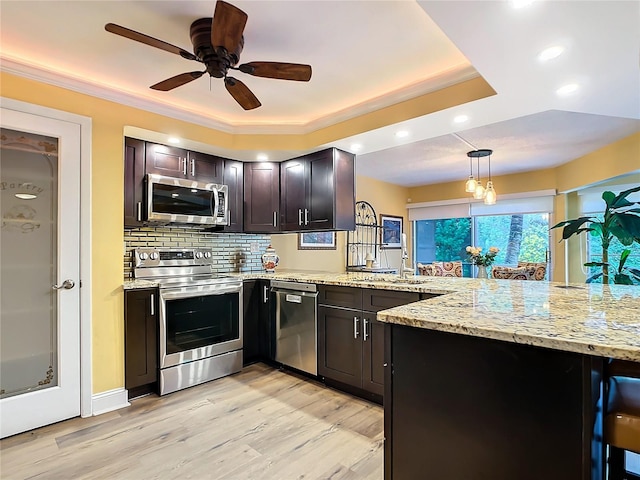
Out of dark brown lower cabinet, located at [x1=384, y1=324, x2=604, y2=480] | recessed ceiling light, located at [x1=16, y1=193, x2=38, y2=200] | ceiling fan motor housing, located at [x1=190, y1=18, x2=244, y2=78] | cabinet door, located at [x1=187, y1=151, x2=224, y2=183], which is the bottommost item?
dark brown lower cabinet, located at [x1=384, y1=324, x2=604, y2=480]

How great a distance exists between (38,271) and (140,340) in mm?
862

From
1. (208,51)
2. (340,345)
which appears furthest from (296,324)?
(208,51)

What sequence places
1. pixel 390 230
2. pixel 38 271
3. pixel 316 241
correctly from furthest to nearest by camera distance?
1. pixel 390 230
2. pixel 316 241
3. pixel 38 271

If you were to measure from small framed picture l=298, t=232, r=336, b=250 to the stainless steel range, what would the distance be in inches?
72.4

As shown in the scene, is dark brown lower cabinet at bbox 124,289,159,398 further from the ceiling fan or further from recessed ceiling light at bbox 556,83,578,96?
recessed ceiling light at bbox 556,83,578,96

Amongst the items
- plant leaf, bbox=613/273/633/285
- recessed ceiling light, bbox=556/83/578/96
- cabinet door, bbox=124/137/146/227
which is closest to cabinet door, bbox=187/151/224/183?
cabinet door, bbox=124/137/146/227

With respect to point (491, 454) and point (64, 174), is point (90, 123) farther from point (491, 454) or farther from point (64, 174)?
point (491, 454)

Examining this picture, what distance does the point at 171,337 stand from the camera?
288 cm

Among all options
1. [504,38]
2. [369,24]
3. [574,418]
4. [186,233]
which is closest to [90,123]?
[186,233]

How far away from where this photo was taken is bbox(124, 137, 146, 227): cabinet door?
2.94 metres

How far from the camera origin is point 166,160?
3213 millimetres

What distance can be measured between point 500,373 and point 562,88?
201cm

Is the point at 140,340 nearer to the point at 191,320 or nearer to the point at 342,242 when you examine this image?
the point at 191,320

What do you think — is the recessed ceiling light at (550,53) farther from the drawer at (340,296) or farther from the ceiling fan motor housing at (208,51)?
the drawer at (340,296)
